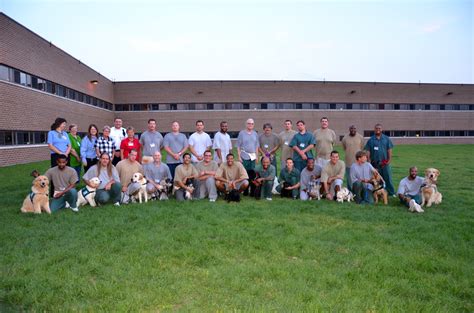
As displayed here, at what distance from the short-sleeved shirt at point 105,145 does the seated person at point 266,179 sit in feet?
12.6

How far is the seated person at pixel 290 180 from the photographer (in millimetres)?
9727

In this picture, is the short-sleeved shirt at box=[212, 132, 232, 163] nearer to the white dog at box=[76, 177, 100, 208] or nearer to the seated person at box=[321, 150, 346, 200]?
the seated person at box=[321, 150, 346, 200]

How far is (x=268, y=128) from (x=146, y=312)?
285 inches

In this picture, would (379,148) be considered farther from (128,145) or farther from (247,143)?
(128,145)

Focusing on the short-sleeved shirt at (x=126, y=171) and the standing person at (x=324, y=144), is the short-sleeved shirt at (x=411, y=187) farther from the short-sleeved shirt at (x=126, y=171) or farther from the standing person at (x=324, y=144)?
the short-sleeved shirt at (x=126, y=171)

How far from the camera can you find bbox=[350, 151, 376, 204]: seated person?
906 cm

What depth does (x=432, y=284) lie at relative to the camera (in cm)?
423

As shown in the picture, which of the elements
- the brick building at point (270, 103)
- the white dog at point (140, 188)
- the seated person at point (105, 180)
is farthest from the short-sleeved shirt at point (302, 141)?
the brick building at point (270, 103)

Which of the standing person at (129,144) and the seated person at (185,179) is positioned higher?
the standing person at (129,144)

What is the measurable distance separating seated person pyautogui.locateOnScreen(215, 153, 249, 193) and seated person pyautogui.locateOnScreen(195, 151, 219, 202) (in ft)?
0.57

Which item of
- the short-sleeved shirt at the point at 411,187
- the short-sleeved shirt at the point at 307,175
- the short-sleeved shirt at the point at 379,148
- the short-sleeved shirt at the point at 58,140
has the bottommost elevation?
the short-sleeved shirt at the point at 411,187

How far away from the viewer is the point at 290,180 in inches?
386

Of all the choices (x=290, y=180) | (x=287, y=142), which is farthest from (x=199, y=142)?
(x=290, y=180)

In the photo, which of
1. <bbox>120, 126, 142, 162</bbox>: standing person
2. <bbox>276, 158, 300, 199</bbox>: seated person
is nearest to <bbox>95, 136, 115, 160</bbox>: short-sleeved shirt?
<bbox>120, 126, 142, 162</bbox>: standing person
